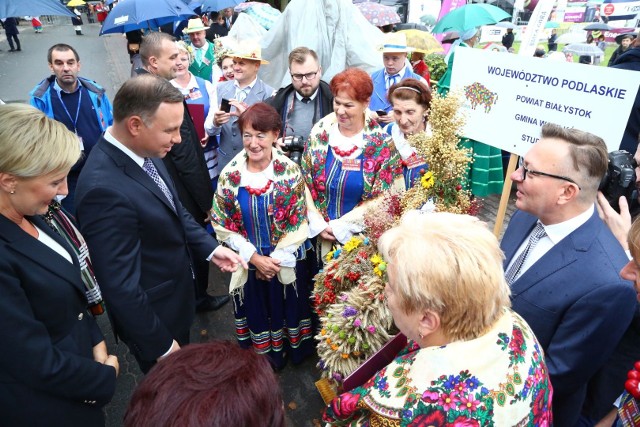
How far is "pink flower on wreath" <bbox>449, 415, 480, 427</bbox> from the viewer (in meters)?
1.18

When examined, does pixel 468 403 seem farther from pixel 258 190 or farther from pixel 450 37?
pixel 450 37

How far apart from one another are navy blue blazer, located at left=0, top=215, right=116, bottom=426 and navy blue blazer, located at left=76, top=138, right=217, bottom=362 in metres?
0.15

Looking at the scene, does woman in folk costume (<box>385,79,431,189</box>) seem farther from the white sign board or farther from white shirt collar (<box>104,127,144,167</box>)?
white shirt collar (<box>104,127,144,167</box>)

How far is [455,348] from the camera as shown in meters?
1.25

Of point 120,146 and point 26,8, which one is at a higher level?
point 26,8

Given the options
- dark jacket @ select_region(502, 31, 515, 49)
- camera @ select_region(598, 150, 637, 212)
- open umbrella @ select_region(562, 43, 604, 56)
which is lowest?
open umbrella @ select_region(562, 43, 604, 56)

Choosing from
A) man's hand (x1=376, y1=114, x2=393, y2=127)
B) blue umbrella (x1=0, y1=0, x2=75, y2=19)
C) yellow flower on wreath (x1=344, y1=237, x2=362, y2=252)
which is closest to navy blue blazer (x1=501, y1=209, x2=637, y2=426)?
yellow flower on wreath (x1=344, y1=237, x2=362, y2=252)

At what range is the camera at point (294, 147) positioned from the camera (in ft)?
11.9

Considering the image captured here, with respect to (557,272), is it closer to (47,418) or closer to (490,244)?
(490,244)

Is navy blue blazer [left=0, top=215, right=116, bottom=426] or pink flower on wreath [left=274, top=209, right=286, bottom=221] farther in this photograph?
pink flower on wreath [left=274, top=209, right=286, bottom=221]

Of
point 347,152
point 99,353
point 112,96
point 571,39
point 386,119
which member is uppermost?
point 347,152

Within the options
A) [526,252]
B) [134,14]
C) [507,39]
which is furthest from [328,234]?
[507,39]

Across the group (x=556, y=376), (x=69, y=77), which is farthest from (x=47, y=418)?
(x=69, y=77)

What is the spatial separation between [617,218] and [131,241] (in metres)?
2.57
